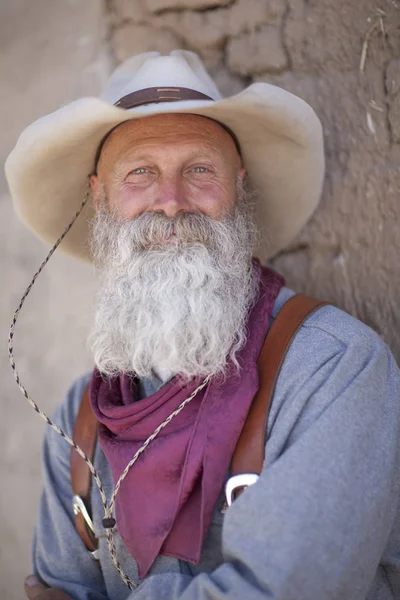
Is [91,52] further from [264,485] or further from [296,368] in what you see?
[264,485]

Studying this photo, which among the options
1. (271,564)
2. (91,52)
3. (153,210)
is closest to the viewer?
(271,564)

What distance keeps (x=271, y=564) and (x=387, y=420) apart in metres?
0.44

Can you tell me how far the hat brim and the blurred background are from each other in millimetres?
101

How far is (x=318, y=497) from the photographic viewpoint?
1.38 meters

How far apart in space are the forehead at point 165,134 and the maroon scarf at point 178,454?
0.53 meters

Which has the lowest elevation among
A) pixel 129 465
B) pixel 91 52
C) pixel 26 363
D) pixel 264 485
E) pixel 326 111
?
pixel 26 363

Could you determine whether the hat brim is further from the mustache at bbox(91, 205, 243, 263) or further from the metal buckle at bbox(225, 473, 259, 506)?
the metal buckle at bbox(225, 473, 259, 506)

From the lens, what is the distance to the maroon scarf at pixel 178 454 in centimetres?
162

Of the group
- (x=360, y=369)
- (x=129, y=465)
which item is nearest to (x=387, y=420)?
(x=360, y=369)

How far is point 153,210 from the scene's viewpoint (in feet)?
6.36

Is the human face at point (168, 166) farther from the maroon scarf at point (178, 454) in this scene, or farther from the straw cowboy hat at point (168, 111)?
the maroon scarf at point (178, 454)

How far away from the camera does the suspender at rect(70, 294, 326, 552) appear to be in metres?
1.58

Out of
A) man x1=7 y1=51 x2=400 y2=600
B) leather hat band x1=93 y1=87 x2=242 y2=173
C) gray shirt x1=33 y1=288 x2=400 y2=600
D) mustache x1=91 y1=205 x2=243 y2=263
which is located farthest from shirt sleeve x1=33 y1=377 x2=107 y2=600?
leather hat band x1=93 y1=87 x2=242 y2=173

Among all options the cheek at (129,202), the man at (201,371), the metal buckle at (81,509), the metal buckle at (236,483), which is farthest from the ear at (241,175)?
the metal buckle at (81,509)
